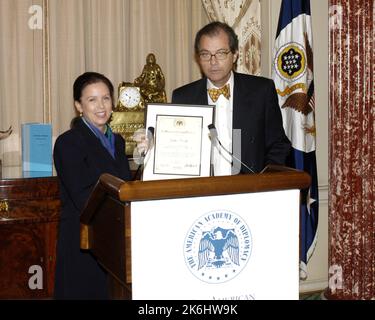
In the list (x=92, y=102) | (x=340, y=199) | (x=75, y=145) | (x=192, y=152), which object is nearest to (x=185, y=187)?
(x=192, y=152)

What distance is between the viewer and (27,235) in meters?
3.97

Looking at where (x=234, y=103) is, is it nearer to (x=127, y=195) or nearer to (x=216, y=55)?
(x=216, y=55)

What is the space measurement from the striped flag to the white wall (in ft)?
0.43

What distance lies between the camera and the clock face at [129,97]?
4.39m

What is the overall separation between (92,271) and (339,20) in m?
2.32

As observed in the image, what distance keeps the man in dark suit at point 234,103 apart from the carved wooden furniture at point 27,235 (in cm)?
128

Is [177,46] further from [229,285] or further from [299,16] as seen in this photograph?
[229,285]

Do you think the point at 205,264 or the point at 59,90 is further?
the point at 59,90

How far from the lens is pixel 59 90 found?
14.7 ft

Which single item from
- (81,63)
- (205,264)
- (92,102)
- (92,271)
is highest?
(81,63)

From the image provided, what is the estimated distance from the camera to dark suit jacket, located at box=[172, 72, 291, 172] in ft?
10.1

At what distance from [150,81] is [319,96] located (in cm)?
127

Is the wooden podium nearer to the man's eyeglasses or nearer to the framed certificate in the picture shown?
the framed certificate

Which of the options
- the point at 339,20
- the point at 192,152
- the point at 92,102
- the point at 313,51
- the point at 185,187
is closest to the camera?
the point at 185,187
